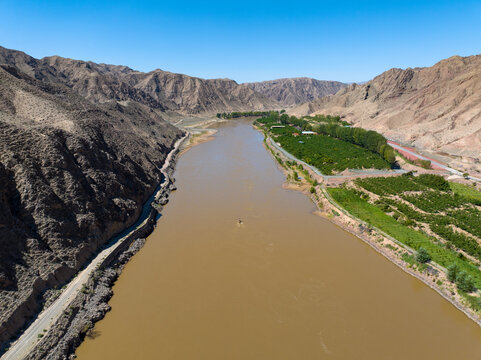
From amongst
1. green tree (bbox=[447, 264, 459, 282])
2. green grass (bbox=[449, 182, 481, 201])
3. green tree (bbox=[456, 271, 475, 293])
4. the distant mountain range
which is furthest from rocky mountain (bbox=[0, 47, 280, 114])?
green tree (bbox=[456, 271, 475, 293])

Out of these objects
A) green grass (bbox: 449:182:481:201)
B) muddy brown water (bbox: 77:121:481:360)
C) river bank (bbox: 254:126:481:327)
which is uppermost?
green grass (bbox: 449:182:481:201)

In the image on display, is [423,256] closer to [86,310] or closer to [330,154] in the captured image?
[86,310]

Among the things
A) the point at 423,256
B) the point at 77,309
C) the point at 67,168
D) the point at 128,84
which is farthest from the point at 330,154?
the point at 128,84

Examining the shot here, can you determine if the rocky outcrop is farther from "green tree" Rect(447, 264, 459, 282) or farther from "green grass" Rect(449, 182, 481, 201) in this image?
"green grass" Rect(449, 182, 481, 201)

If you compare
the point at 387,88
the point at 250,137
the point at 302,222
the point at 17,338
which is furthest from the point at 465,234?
the point at 387,88

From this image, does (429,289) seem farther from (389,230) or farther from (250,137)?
(250,137)
